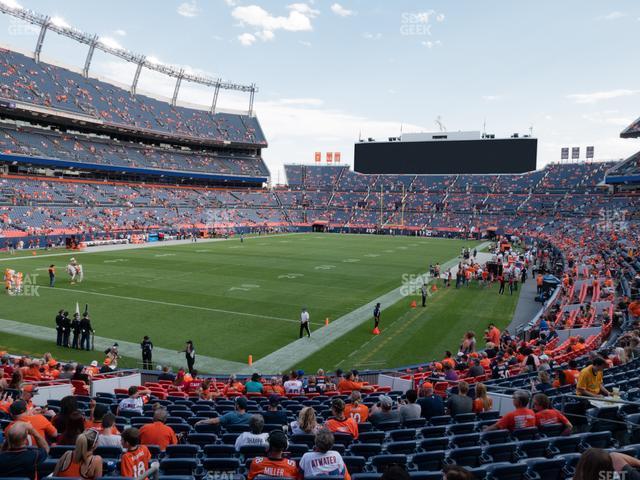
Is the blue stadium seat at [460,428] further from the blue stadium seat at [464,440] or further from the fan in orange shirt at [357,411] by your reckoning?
the fan in orange shirt at [357,411]

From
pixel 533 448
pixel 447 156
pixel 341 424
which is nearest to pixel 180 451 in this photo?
pixel 341 424

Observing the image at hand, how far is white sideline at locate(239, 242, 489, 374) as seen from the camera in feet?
52.7

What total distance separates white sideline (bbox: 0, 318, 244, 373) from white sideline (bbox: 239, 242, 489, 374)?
911 millimetres

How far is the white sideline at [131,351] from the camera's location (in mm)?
16062

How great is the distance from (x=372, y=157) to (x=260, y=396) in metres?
90.0

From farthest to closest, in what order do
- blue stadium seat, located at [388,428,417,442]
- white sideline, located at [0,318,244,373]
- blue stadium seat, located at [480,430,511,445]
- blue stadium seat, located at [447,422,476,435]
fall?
white sideline, located at [0,318,244,373] → blue stadium seat, located at [447,422,476,435] → blue stadium seat, located at [388,428,417,442] → blue stadium seat, located at [480,430,511,445]

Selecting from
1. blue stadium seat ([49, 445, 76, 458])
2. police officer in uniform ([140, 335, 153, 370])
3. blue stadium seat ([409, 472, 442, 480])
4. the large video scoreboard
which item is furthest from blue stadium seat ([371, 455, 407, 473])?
the large video scoreboard

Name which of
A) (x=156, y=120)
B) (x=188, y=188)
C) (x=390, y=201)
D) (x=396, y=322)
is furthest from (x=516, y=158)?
(x=396, y=322)

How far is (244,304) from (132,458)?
20.1m

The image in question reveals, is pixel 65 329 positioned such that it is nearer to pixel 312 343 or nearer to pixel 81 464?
pixel 312 343

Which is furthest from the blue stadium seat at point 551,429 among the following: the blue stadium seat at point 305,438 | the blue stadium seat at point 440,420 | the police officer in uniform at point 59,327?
the police officer in uniform at point 59,327

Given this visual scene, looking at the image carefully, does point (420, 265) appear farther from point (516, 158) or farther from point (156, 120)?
point (156, 120)

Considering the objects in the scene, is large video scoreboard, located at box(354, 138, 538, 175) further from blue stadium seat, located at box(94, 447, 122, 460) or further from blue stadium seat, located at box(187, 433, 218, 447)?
blue stadium seat, located at box(94, 447, 122, 460)

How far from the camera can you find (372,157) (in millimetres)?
97125
